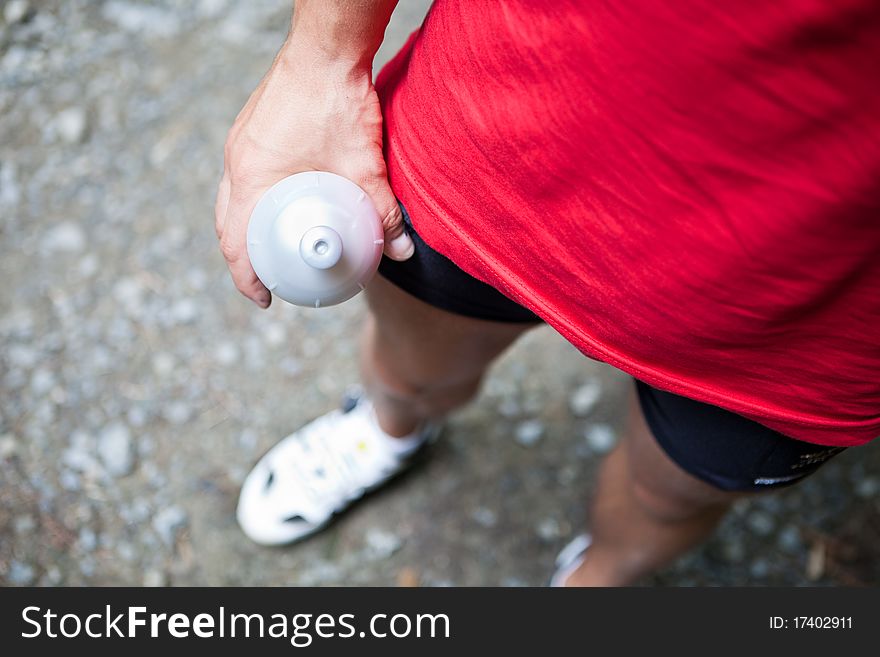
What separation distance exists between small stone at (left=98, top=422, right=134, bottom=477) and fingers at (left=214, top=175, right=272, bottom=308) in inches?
33.8

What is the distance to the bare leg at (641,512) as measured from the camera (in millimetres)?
821

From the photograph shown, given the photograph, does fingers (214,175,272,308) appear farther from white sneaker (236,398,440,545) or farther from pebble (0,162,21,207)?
pebble (0,162,21,207)

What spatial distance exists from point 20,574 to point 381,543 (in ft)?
2.00

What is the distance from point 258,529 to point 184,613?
17 cm

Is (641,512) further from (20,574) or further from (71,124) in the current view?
(71,124)

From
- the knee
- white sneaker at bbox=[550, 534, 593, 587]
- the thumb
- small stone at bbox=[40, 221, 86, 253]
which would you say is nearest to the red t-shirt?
the thumb

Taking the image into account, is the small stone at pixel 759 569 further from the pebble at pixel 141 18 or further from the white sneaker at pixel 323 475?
the pebble at pixel 141 18

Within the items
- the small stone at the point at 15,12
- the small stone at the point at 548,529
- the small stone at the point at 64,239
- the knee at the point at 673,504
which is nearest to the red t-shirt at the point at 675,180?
the knee at the point at 673,504

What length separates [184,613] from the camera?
4.03ft

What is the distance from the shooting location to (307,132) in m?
0.59

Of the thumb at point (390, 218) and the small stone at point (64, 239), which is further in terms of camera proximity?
the small stone at point (64, 239)

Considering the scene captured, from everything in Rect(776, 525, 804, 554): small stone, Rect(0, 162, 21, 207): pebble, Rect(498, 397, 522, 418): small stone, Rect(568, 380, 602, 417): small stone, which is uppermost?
Rect(0, 162, 21, 207): pebble

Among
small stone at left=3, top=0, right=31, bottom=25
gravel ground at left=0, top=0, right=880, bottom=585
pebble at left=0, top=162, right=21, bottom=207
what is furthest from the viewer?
small stone at left=3, top=0, right=31, bottom=25

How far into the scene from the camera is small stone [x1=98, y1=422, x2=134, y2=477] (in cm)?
137
